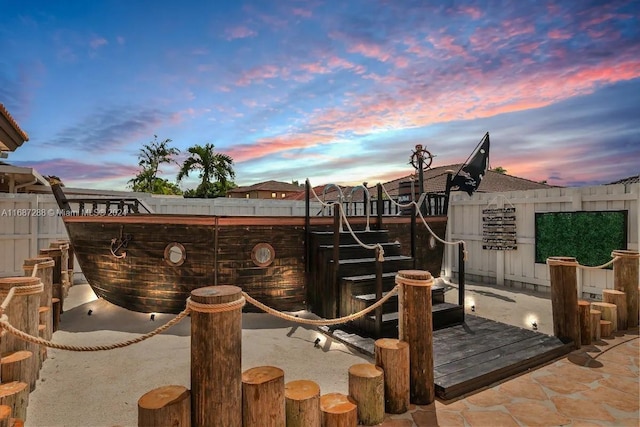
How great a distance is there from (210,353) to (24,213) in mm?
9671

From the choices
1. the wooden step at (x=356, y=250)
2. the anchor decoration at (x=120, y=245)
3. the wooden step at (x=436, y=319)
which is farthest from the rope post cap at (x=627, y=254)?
the anchor decoration at (x=120, y=245)

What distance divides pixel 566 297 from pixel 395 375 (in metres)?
2.92

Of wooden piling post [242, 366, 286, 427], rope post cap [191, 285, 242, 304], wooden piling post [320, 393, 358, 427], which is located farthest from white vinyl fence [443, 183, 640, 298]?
rope post cap [191, 285, 242, 304]

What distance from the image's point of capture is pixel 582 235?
716 cm

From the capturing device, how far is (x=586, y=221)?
7.11 metres

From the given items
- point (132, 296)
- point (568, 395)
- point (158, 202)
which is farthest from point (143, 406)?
point (158, 202)

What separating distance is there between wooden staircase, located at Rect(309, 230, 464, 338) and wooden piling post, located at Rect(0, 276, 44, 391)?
3538mm

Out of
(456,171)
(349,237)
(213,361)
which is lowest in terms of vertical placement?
(213,361)

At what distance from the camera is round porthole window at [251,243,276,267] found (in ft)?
18.1

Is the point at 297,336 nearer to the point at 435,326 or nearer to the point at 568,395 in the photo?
the point at 435,326

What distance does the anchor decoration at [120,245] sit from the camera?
5.67m

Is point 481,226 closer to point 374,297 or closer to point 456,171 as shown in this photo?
point 374,297

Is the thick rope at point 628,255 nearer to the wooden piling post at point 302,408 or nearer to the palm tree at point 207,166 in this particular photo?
the wooden piling post at point 302,408

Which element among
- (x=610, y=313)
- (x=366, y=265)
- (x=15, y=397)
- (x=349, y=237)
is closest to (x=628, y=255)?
(x=610, y=313)
